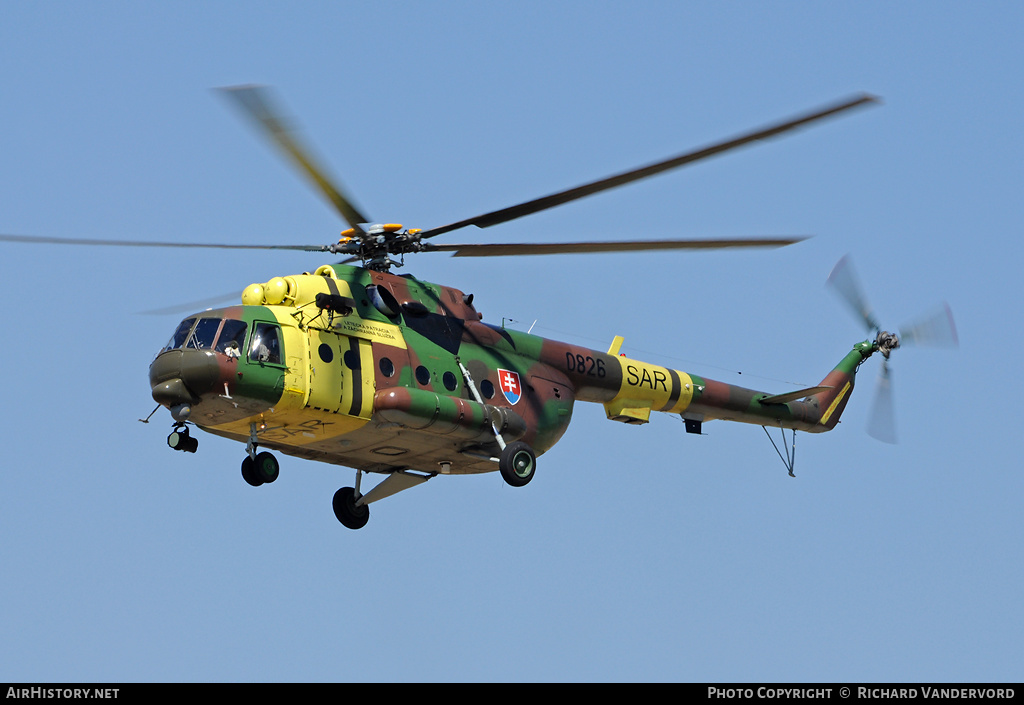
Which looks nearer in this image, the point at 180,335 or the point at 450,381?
the point at 180,335

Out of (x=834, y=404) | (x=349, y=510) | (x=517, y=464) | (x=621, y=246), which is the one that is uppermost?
(x=834, y=404)

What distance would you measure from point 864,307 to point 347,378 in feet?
43.2

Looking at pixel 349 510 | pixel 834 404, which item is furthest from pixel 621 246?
pixel 834 404

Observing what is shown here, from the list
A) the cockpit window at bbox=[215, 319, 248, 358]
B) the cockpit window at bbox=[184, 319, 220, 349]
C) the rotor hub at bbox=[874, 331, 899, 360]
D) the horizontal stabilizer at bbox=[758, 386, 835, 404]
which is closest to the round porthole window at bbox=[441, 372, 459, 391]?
the cockpit window at bbox=[215, 319, 248, 358]

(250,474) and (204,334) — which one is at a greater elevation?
(204,334)

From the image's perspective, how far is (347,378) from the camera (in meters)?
21.9

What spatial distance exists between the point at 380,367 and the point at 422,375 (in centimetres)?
80

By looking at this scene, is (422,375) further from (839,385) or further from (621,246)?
(839,385)

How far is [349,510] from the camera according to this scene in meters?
24.9

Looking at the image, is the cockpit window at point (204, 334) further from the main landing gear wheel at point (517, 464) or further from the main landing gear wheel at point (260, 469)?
the main landing gear wheel at point (517, 464)

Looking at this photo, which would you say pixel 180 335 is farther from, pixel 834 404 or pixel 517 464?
pixel 834 404

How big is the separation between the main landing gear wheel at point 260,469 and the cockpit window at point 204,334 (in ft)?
6.24

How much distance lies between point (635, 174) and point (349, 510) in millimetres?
8227
